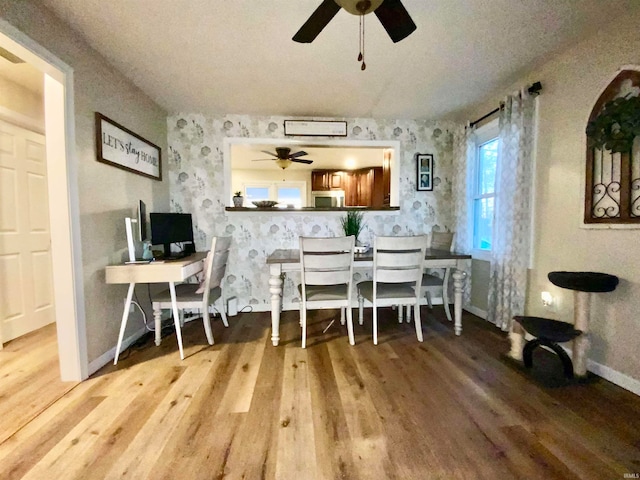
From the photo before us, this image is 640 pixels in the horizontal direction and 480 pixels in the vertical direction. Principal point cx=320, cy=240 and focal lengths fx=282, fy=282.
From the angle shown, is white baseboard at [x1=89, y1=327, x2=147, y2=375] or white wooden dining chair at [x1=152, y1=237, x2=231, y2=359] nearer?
white baseboard at [x1=89, y1=327, x2=147, y2=375]

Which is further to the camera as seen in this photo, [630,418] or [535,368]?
[535,368]

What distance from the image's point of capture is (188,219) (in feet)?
9.91

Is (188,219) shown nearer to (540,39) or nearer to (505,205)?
(505,205)

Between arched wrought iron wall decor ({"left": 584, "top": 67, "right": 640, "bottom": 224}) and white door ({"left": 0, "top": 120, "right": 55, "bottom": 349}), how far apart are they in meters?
4.74

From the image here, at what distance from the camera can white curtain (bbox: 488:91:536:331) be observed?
2.46 m

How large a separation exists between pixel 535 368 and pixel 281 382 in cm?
179

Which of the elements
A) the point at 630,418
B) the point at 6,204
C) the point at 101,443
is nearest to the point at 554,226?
the point at 630,418

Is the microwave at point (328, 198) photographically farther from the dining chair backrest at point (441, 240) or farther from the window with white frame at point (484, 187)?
the window with white frame at point (484, 187)

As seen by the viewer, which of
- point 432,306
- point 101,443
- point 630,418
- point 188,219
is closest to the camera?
point 101,443

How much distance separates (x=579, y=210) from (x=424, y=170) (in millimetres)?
1778

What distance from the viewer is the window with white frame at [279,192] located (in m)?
6.81

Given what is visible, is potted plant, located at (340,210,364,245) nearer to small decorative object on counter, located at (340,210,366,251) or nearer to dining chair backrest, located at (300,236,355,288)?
small decorative object on counter, located at (340,210,366,251)

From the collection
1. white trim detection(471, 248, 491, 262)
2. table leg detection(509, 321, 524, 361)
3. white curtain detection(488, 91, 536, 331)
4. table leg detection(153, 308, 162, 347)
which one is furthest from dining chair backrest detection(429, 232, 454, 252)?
table leg detection(153, 308, 162, 347)

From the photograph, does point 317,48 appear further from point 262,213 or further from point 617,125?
point 617,125
